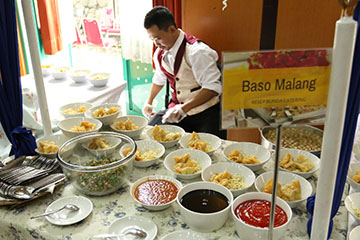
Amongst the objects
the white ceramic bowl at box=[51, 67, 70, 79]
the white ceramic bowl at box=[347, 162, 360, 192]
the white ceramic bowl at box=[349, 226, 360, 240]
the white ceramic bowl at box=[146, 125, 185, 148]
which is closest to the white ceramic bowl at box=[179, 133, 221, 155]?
the white ceramic bowl at box=[146, 125, 185, 148]

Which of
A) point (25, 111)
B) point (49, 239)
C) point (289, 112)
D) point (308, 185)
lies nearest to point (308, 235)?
point (308, 185)

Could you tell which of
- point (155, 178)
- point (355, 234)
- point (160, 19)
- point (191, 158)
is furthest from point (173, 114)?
point (355, 234)

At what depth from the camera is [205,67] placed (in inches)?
85.7

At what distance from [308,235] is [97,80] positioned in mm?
2016

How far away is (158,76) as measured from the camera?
2.59m

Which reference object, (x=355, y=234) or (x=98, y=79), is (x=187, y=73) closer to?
(x=98, y=79)

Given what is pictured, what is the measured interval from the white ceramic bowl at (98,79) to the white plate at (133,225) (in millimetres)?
1739

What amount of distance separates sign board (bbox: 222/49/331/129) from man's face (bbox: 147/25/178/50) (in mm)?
1594

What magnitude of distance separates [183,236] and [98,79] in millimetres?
1877

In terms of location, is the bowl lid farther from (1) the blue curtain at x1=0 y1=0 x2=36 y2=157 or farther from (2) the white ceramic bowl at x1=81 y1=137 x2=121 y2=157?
(1) the blue curtain at x1=0 y1=0 x2=36 y2=157

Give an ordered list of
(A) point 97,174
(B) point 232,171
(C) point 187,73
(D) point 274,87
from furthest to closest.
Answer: (C) point 187,73 < (B) point 232,171 < (A) point 97,174 < (D) point 274,87

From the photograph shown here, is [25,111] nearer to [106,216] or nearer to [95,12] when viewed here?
[106,216]

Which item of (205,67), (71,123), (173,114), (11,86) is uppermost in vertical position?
(11,86)

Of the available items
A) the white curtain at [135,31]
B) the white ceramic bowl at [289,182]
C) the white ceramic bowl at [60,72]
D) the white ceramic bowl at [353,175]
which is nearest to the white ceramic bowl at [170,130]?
the white ceramic bowl at [289,182]
